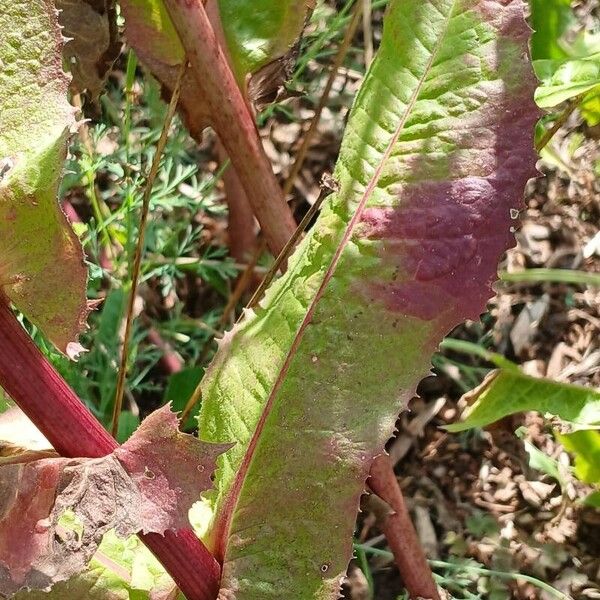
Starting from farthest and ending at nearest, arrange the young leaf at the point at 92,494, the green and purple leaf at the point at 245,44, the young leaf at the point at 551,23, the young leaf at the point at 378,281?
the young leaf at the point at 551,23
the green and purple leaf at the point at 245,44
the young leaf at the point at 378,281
the young leaf at the point at 92,494

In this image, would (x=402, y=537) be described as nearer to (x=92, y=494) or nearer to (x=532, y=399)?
(x=532, y=399)

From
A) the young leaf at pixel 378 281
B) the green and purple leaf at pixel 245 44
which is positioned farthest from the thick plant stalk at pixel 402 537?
the green and purple leaf at pixel 245 44

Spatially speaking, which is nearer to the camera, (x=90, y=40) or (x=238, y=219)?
(x=90, y=40)

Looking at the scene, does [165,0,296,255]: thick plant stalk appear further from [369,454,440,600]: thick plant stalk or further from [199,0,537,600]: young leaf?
[369,454,440,600]: thick plant stalk

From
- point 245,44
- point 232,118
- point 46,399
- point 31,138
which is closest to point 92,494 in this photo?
point 46,399

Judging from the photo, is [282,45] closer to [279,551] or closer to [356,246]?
[356,246]

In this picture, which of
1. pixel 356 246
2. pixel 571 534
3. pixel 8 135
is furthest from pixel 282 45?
pixel 571 534

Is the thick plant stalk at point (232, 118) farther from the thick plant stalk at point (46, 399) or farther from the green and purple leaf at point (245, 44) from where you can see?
the thick plant stalk at point (46, 399)
